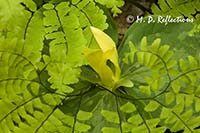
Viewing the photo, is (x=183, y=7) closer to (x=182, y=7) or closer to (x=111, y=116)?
(x=182, y=7)

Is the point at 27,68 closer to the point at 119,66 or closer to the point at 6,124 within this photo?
the point at 6,124

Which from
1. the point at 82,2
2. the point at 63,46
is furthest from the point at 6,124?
the point at 82,2

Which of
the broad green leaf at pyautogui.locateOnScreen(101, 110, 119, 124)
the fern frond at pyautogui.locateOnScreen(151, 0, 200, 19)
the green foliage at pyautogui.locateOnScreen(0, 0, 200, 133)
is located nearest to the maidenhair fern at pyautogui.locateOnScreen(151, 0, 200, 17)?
the fern frond at pyautogui.locateOnScreen(151, 0, 200, 19)

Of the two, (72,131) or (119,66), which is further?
(119,66)

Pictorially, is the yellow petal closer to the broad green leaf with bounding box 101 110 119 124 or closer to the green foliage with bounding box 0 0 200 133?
the green foliage with bounding box 0 0 200 133

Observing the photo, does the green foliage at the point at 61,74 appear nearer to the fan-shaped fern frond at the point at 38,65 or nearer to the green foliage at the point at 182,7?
the fan-shaped fern frond at the point at 38,65

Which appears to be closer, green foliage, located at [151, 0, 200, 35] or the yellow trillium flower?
the yellow trillium flower

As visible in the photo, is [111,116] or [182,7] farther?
[182,7]

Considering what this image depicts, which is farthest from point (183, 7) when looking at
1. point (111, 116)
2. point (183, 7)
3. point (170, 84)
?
point (111, 116)

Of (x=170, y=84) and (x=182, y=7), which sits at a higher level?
(x=182, y=7)
